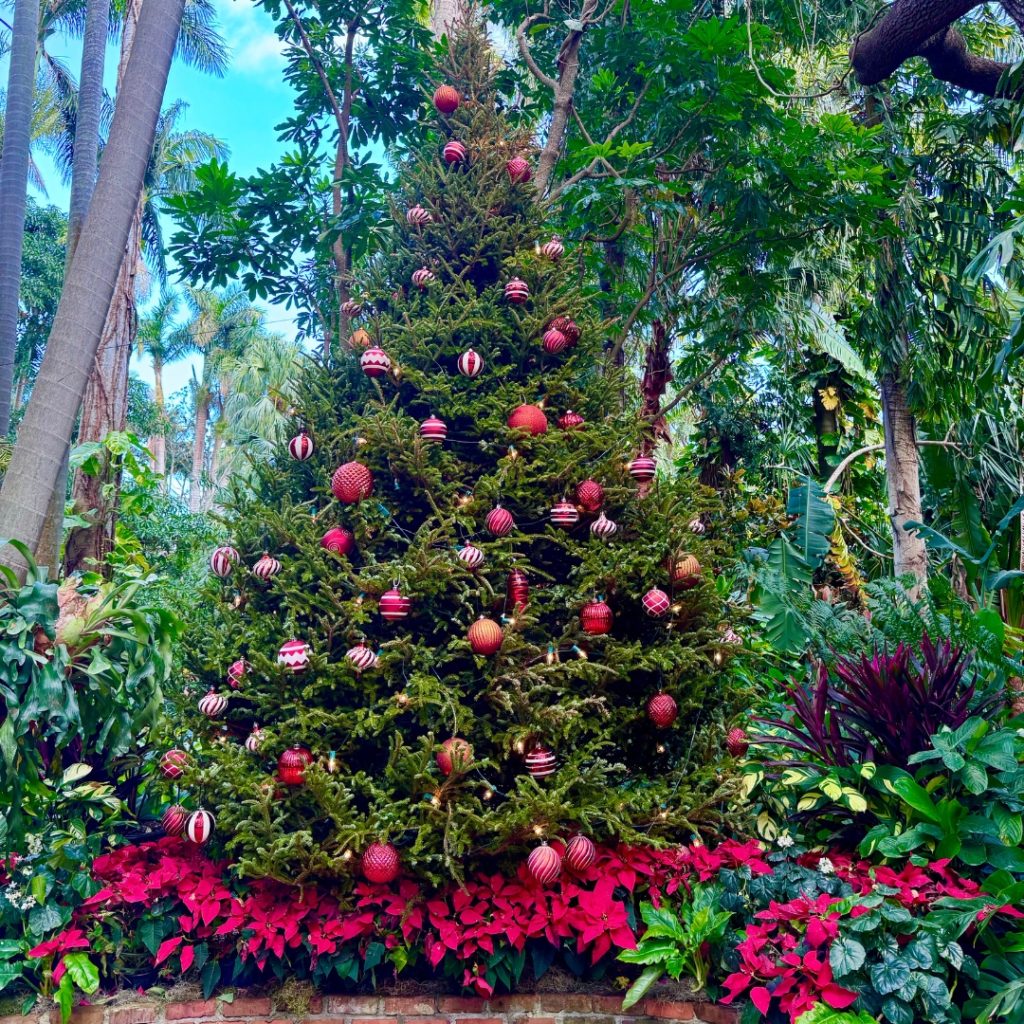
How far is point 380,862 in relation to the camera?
2.75 m

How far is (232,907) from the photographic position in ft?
9.51

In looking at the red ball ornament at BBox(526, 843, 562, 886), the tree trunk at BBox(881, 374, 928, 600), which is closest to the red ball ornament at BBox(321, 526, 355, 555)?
the red ball ornament at BBox(526, 843, 562, 886)

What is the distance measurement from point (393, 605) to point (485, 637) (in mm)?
395

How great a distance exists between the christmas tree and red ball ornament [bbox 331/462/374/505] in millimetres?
16

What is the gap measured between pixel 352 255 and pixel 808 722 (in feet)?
Answer: 13.5

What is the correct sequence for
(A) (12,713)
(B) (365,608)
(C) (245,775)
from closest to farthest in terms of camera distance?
(A) (12,713) < (C) (245,775) < (B) (365,608)

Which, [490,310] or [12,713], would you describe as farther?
[490,310]

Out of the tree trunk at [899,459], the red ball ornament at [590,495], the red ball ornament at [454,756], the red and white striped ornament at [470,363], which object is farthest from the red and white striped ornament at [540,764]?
the tree trunk at [899,459]

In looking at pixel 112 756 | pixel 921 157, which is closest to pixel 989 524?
pixel 921 157

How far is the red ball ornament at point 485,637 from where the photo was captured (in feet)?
10.0

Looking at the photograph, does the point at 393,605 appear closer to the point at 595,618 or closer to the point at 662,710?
the point at 595,618

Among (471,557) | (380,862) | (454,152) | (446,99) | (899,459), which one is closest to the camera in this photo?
(380,862)

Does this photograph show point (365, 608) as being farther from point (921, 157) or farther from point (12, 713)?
point (921, 157)

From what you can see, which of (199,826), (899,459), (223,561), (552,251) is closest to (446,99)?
(552,251)
